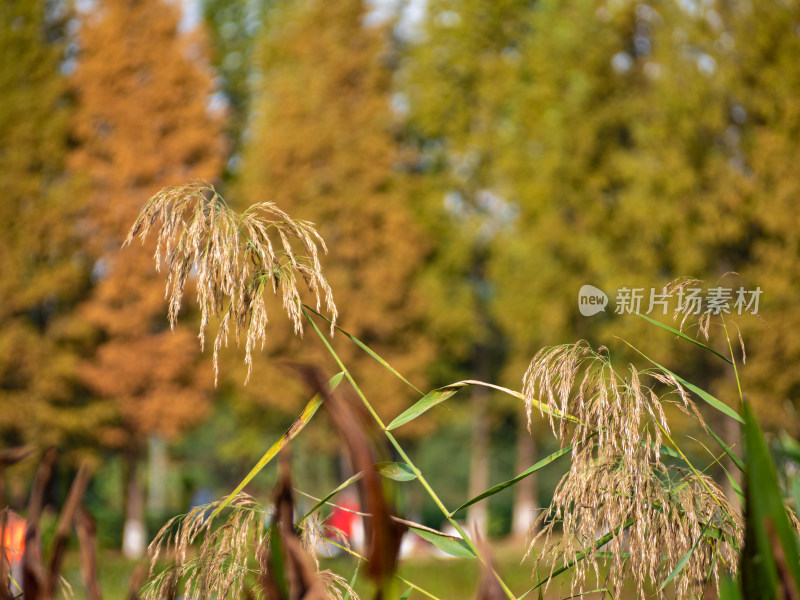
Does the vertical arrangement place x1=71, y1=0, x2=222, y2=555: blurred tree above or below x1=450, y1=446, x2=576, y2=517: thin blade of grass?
below

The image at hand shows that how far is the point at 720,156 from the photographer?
9.82 m

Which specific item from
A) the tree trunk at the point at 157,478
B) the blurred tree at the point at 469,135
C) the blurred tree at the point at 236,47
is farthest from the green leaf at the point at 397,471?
the tree trunk at the point at 157,478

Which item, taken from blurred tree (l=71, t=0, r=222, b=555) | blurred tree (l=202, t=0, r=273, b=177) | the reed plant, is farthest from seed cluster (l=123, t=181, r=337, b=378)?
blurred tree (l=202, t=0, r=273, b=177)

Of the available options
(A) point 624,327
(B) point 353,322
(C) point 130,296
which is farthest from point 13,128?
(A) point 624,327

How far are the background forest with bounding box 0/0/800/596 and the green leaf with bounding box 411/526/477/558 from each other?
8656 mm

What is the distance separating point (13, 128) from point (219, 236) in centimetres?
1157

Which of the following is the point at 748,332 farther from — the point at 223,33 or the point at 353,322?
the point at 223,33

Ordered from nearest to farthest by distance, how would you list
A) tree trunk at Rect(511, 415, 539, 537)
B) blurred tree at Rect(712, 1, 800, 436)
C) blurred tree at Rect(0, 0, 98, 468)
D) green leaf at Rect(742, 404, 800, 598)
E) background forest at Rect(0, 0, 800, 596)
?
green leaf at Rect(742, 404, 800, 598), blurred tree at Rect(712, 1, 800, 436), background forest at Rect(0, 0, 800, 596), blurred tree at Rect(0, 0, 98, 468), tree trunk at Rect(511, 415, 539, 537)

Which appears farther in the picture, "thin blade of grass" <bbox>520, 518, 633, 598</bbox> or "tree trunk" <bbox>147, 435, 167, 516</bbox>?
"tree trunk" <bbox>147, 435, 167, 516</bbox>

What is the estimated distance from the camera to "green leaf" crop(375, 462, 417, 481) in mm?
842

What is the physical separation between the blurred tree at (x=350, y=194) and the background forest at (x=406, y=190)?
4 cm

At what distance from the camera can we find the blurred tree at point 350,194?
11992mm

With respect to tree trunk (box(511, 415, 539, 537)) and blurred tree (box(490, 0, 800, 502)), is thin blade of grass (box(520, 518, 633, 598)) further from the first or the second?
tree trunk (box(511, 415, 539, 537))

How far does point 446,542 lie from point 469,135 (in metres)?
13.0
